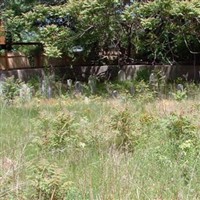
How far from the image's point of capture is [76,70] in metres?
15.5

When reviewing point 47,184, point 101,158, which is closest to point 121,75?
point 101,158

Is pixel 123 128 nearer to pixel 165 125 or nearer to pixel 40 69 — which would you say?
pixel 165 125

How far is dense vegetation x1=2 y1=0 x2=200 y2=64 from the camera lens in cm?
991

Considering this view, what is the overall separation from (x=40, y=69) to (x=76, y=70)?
57.6 inches

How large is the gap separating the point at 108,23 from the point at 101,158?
320 inches

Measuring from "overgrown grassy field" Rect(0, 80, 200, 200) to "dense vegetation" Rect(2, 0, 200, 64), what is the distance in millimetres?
5409

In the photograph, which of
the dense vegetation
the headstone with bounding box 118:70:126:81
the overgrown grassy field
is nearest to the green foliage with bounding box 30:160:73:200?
the overgrown grassy field

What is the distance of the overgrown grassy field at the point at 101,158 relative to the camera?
2.67 metres

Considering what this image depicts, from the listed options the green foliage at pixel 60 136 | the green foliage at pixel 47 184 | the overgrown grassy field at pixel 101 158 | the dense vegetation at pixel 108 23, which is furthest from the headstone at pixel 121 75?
the green foliage at pixel 47 184

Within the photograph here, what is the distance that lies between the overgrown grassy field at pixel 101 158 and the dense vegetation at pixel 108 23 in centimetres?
541

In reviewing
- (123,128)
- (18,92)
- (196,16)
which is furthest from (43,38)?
(123,128)

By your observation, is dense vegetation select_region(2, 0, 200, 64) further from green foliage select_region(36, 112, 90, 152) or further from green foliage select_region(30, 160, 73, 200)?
green foliage select_region(30, 160, 73, 200)

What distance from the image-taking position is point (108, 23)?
11.2 metres

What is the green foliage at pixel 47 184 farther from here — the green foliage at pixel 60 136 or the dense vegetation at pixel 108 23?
the dense vegetation at pixel 108 23
